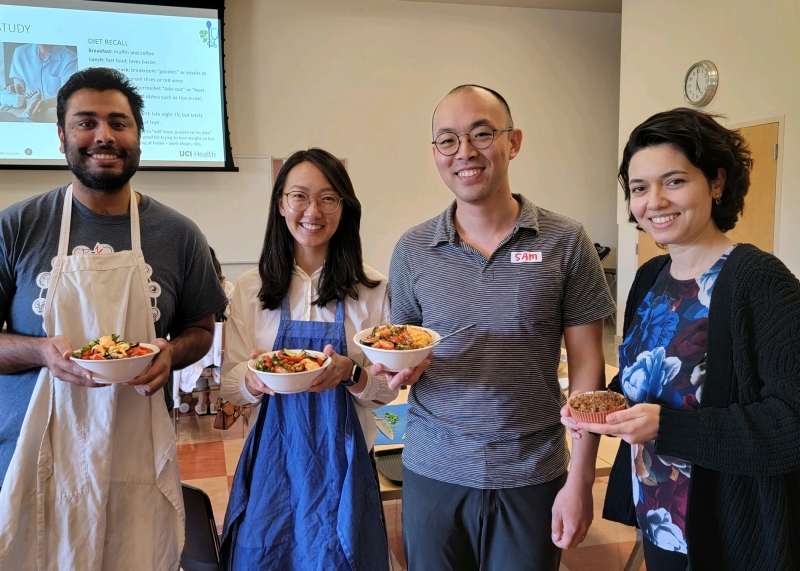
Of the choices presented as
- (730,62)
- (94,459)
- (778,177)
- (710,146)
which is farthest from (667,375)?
(730,62)

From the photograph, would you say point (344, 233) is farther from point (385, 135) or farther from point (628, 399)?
point (385, 135)

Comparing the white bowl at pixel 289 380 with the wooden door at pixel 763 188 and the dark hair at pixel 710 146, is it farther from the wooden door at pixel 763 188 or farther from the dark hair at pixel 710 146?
the wooden door at pixel 763 188

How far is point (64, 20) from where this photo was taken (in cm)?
557

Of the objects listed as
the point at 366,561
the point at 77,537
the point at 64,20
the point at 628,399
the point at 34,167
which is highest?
the point at 64,20

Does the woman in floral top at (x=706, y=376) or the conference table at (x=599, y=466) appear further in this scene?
the conference table at (x=599, y=466)

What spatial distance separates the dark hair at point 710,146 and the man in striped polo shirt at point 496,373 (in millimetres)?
348

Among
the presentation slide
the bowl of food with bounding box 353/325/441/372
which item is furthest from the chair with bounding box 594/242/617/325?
the bowl of food with bounding box 353/325/441/372

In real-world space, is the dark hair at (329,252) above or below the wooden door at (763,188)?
below

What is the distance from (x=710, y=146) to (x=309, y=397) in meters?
1.20

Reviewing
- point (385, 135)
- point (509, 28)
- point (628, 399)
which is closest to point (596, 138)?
point (509, 28)

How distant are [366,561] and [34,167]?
566cm

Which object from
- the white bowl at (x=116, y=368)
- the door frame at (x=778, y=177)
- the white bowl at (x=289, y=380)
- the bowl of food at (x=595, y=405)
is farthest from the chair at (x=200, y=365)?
the door frame at (x=778, y=177)

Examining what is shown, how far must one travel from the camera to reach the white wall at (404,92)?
21.0ft

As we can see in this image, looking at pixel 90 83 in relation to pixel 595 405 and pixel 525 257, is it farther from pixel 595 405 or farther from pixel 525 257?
pixel 595 405
